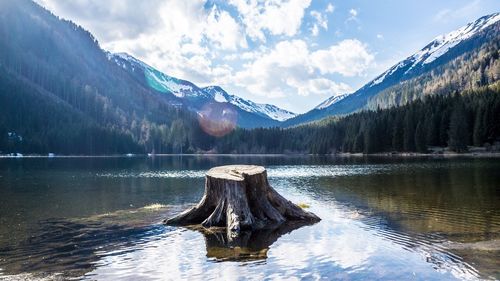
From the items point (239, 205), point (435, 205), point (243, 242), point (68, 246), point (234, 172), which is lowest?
point (68, 246)

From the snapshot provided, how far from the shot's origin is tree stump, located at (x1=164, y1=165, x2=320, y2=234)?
23375 millimetres

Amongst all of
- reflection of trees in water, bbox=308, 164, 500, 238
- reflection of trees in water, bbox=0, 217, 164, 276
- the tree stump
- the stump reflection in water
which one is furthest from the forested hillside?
reflection of trees in water, bbox=0, 217, 164, 276

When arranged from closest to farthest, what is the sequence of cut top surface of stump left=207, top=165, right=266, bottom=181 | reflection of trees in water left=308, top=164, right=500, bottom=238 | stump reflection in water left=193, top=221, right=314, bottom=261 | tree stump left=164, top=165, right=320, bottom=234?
stump reflection in water left=193, top=221, right=314, bottom=261, reflection of trees in water left=308, top=164, right=500, bottom=238, tree stump left=164, top=165, right=320, bottom=234, cut top surface of stump left=207, top=165, right=266, bottom=181

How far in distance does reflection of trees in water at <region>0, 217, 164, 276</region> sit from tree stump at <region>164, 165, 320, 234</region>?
9.84 ft

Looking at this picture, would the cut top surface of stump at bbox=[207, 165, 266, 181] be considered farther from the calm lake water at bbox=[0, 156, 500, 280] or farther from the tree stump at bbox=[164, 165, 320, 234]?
the calm lake water at bbox=[0, 156, 500, 280]

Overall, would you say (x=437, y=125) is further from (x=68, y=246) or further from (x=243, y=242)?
(x=68, y=246)

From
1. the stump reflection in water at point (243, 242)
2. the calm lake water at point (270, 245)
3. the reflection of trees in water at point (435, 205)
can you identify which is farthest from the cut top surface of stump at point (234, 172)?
the reflection of trees in water at point (435, 205)

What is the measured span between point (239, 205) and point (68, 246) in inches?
358

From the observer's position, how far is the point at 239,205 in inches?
932

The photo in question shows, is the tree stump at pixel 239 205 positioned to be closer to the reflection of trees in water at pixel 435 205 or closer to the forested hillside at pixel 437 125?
the reflection of trees in water at pixel 435 205

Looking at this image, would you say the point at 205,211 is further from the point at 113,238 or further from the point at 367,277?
the point at 367,277

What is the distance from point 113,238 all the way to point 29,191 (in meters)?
31.0

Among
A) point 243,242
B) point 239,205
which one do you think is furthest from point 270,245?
point 239,205

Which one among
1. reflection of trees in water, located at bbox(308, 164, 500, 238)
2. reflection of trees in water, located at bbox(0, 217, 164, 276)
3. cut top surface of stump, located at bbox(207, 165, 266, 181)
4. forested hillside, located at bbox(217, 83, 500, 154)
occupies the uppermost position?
forested hillside, located at bbox(217, 83, 500, 154)
